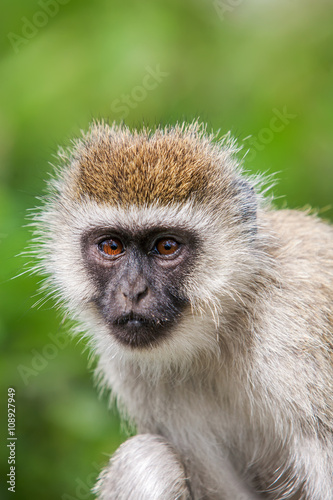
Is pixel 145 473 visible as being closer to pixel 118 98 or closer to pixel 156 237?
pixel 156 237

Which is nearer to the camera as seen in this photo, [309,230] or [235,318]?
[235,318]

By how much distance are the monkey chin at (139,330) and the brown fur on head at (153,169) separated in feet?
2.45

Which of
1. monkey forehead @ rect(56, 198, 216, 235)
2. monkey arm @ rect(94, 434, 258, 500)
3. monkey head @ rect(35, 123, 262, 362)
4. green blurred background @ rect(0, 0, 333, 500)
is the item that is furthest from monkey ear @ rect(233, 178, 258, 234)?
monkey arm @ rect(94, 434, 258, 500)

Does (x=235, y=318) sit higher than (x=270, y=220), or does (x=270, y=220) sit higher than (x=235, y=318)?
(x=270, y=220)

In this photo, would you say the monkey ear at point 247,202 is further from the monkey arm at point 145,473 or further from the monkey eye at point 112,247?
the monkey arm at point 145,473

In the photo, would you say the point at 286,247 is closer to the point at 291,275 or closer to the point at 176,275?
the point at 291,275

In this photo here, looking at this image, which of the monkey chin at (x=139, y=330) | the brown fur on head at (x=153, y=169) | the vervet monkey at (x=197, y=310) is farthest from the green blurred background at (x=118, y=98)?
the monkey chin at (x=139, y=330)

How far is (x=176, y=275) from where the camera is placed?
4.19 meters

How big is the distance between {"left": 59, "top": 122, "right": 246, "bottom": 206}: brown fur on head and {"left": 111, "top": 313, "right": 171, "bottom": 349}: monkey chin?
747 mm

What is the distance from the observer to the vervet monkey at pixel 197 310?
162 inches

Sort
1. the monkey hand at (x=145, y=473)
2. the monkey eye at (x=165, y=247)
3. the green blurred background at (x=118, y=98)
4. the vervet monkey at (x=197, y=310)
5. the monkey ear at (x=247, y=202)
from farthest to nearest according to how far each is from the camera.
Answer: the green blurred background at (x=118, y=98) → the monkey ear at (x=247, y=202) → the monkey hand at (x=145, y=473) → the monkey eye at (x=165, y=247) → the vervet monkey at (x=197, y=310)

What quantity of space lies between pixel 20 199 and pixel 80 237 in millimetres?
1727

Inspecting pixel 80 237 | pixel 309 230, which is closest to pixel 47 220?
pixel 80 237

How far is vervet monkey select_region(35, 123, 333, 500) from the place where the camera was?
4117 mm
